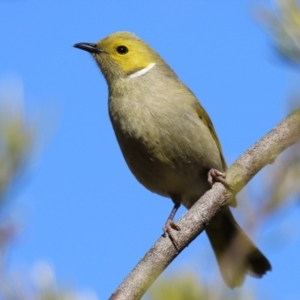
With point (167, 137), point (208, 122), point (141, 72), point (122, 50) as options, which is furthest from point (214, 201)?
point (122, 50)

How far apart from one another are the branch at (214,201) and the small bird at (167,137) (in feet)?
4.50

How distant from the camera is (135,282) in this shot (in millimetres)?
2355

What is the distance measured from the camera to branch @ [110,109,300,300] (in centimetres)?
262

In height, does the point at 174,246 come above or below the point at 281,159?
below

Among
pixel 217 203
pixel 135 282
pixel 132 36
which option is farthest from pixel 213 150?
pixel 135 282

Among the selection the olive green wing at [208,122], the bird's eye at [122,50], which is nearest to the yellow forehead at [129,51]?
the bird's eye at [122,50]

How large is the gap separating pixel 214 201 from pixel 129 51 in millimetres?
2904

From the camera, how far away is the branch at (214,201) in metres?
2.62

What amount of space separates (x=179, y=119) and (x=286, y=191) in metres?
3.45

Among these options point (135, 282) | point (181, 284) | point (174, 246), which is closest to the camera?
point (181, 284)

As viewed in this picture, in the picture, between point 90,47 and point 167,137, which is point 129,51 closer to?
point 90,47

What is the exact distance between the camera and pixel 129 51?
5621 mm

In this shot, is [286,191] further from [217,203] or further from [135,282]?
[217,203]

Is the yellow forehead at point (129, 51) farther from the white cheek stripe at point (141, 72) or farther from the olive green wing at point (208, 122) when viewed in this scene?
the olive green wing at point (208, 122)
